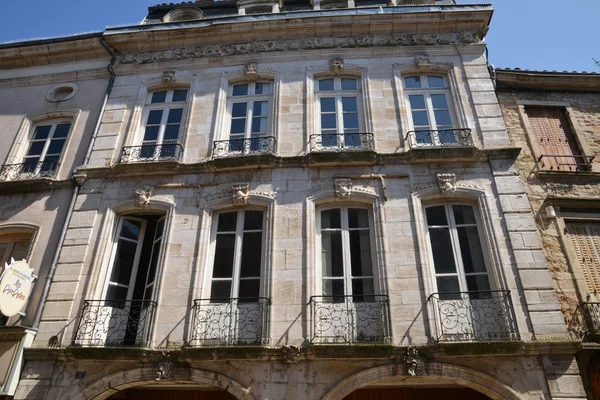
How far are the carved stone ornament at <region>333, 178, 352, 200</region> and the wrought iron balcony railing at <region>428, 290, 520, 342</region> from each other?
2326 millimetres

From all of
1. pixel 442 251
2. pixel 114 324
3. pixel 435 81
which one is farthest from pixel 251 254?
pixel 435 81

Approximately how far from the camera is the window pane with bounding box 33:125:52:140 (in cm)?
995

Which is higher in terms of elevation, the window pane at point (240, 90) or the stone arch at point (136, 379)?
the window pane at point (240, 90)

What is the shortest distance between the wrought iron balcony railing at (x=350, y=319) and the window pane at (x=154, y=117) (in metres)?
5.60

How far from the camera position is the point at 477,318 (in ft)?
21.8

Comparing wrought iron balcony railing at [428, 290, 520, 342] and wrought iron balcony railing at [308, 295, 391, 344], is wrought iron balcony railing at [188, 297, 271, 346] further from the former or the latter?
wrought iron balcony railing at [428, 290, 520, 342]

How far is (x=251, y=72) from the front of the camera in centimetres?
968

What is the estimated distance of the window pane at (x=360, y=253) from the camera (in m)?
7.30

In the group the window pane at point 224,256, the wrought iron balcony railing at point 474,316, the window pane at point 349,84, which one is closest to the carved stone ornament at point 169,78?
the window pane at point 349,84

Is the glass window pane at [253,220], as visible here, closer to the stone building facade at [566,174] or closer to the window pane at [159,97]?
the window pane at [159,97]

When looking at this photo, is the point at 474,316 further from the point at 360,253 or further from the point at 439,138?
the point at 439,138

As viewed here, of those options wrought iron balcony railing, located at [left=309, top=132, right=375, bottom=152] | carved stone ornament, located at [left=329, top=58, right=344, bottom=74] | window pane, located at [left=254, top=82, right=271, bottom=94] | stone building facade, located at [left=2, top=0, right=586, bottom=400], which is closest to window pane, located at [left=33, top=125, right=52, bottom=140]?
stone building facade, located at [left=2, top=0, right=586, bottom=400]

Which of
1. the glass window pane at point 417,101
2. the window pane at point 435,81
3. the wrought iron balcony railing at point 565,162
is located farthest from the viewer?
the window pane at point 435,81

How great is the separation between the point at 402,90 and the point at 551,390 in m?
6.15
